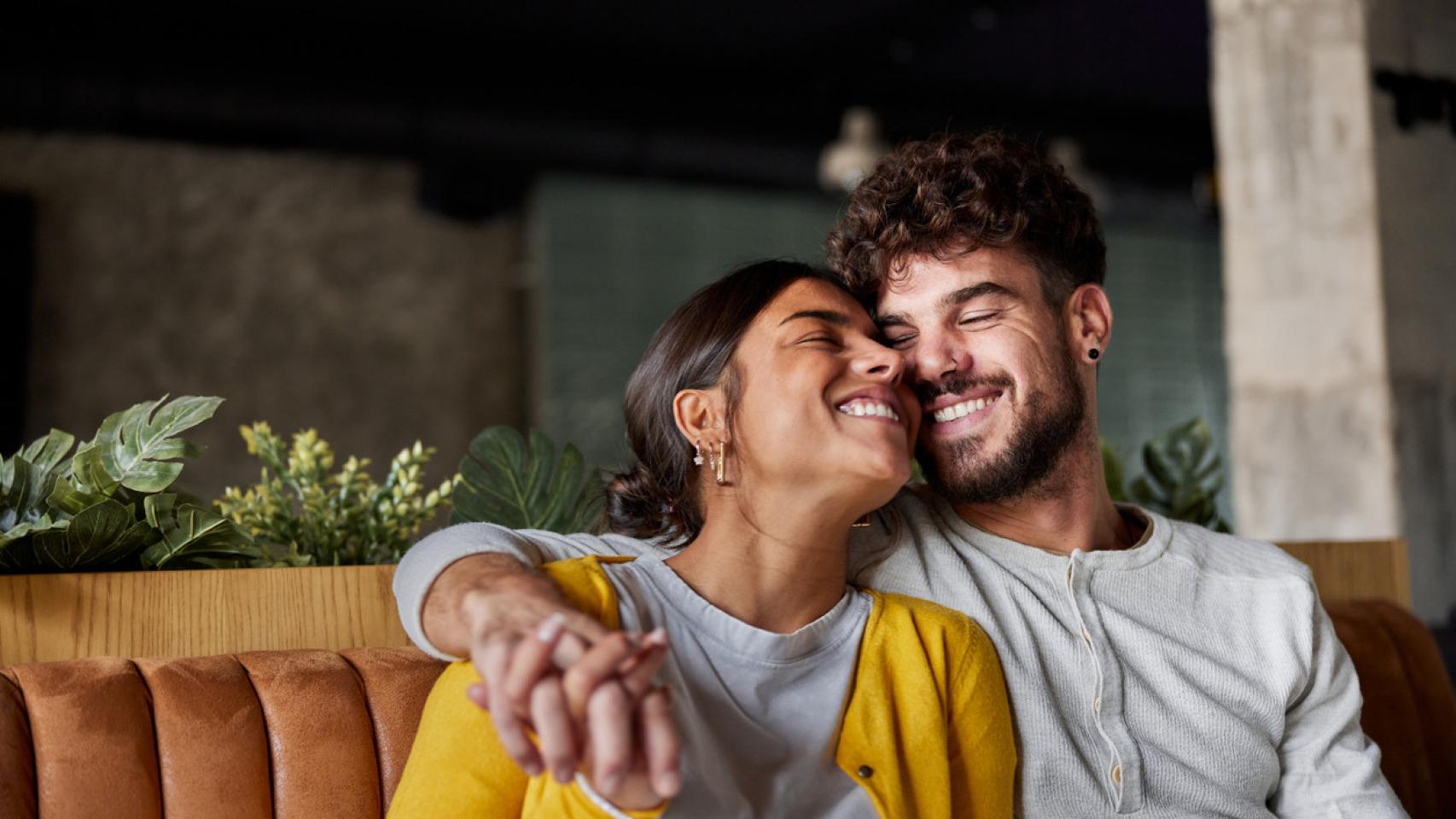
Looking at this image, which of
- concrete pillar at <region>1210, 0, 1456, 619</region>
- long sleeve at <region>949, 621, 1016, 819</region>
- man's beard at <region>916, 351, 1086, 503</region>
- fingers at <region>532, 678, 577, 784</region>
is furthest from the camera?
concrete pillar at <region>1210, 0, 1456, 619</region>

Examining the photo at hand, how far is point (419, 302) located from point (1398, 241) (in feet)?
13.9

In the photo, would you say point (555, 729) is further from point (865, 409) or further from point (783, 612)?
point (865, 409)

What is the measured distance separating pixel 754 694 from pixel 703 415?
302mm

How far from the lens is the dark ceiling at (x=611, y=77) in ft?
14.5

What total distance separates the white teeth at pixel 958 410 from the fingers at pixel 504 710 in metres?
0.74

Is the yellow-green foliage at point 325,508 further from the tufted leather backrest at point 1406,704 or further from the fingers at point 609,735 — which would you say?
the tufted leather backrest at point 1406,704

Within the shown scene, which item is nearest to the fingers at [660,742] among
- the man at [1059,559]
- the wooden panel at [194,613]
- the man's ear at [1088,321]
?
the man at [1059,559]

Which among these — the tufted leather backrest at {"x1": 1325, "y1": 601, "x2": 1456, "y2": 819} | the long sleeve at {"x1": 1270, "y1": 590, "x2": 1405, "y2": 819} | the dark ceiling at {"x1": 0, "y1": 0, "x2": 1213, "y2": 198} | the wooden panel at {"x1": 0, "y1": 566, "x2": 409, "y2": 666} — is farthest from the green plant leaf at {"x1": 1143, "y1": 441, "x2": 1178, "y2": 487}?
the dark ceiling at {"x1": 0, "y1": 0, "x2": 1213, "y2": 198}

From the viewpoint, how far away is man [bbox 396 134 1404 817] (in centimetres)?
150

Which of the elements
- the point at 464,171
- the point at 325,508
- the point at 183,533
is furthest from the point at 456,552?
the point at 464,171

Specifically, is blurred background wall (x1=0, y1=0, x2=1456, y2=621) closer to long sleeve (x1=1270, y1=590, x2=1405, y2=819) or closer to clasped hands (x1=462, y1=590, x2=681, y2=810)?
long sleeve (x1=1270, y1=590, x2=1405, y2=819)

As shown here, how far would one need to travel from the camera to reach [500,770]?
3.85 feet

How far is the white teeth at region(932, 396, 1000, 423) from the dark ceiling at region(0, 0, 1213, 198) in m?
3.66

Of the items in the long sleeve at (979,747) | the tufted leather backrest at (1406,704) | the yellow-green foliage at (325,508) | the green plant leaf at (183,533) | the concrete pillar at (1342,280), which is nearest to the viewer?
the long sleeve at (979,747)
